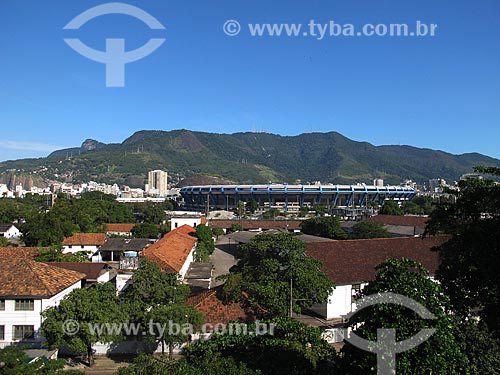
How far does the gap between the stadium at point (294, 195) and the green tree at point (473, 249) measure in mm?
62492

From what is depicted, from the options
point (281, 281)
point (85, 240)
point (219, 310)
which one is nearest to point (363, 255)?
point (281, 281)

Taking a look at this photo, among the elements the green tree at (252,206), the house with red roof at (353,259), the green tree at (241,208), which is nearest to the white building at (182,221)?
the house with red roof at (353,259)

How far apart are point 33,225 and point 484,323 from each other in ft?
86.7

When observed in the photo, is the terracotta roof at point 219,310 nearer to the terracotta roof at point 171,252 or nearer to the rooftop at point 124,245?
the terracotta roof at point 171,252

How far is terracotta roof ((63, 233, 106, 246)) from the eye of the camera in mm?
27344

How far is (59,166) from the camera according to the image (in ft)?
604

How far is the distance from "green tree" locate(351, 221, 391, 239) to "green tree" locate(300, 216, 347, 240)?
0.98m

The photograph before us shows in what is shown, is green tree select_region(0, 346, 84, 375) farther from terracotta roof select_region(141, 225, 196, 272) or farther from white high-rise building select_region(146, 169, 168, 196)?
white high-rise building select_region(146, 169, 168, 196)

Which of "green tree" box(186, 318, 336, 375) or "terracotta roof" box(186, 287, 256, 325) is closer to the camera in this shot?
"green tree" box(186, 318, 336, 375)

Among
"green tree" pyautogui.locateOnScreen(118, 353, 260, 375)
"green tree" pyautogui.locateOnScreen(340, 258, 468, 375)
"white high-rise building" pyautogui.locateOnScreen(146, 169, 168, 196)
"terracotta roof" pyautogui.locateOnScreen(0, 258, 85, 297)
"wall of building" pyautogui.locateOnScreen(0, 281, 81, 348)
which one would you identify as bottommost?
"wall of building" pyautogui.locateOnScreen(0, 281, 81, 348)

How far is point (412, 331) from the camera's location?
17.4ft

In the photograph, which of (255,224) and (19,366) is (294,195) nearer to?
(255,224)

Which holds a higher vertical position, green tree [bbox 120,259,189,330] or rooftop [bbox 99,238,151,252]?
green tree [bbox 120,259,189,330]

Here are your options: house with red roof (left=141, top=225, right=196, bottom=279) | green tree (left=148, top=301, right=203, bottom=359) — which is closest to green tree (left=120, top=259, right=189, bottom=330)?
green tree (left=148, top=301, right=203, bottom=359)
